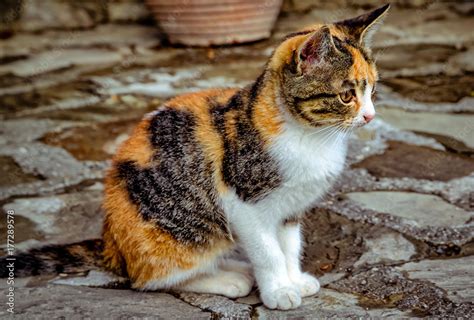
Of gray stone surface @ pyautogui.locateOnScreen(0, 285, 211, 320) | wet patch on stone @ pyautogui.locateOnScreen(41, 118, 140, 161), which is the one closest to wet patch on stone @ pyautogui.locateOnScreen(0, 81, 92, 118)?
wet patch on stone @ pyautogui.locateOnScreen(41, 118, 140, 161)

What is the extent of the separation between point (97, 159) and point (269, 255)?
149 centimetres

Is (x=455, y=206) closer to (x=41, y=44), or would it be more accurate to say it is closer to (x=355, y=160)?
(x=355, y=160)

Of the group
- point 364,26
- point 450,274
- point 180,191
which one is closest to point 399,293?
point 450,274

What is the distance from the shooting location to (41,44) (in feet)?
18.1

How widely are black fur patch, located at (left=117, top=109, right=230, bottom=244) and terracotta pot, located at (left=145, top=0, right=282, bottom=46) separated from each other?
2847 millimetres

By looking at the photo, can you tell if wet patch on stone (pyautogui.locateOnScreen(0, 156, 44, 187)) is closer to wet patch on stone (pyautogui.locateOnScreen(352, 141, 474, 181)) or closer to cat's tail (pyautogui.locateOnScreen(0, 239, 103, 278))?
cat's tail (pyautogui.locateOnScreen(0, 239, 103, 278))

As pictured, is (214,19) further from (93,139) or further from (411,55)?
(93,139)

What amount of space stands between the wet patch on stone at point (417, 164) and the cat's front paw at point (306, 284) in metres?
0.94

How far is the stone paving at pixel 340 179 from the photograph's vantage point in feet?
6.90

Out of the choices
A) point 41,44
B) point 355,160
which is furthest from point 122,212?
point 41,44

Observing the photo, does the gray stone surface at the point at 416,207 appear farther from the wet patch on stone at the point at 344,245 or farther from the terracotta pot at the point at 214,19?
the terracotta pot at the point at 214,19

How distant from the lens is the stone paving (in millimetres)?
2104

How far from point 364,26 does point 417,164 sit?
103 centimetres

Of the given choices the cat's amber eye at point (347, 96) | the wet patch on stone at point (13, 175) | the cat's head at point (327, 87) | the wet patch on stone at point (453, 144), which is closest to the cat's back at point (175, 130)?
the cat's head at point (327, 87)
